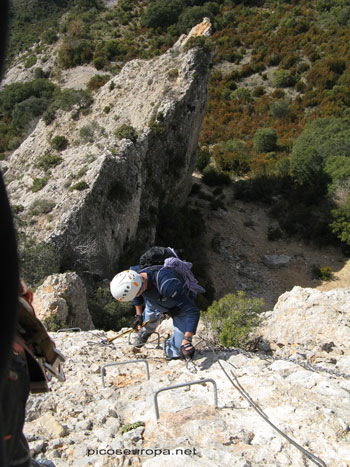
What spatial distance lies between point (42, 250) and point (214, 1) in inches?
1704

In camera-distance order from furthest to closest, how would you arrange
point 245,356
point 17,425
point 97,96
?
point 97,96
point 245,356
point 17,425

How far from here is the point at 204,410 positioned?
11.2 feet

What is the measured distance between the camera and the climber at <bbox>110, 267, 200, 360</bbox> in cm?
433

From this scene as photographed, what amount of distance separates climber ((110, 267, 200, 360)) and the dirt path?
397 inches

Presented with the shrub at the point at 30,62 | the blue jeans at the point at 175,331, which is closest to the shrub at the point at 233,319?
the blue jeans at the point at 175,331

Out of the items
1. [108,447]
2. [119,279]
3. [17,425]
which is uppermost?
[17,425]

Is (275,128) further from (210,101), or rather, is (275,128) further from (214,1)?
(214,1)

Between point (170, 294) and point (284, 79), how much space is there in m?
30.2

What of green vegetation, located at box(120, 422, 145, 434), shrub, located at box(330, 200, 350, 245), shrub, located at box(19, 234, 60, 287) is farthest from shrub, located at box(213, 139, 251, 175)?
green vegetation, located at box(120, 422, 145, 434)

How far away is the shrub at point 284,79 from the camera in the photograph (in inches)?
1159

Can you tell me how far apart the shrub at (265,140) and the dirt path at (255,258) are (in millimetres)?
6697

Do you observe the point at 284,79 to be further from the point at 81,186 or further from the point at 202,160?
the point at 81,186

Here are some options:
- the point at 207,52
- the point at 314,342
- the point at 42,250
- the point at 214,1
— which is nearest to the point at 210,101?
the point at 207,52

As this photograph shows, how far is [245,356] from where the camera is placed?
15.5 feet
